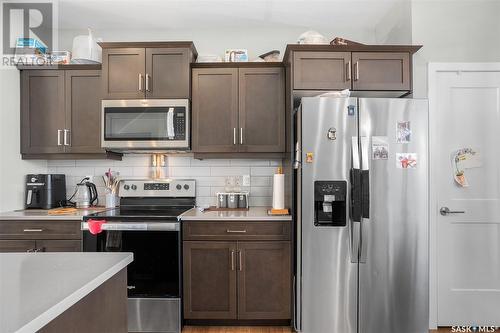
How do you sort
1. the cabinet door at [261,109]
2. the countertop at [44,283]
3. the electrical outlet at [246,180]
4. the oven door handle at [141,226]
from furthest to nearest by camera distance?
the electrical outlet at [246,180] < the cabinet door at [261,109] < the oven door handle at [141,226] < the countertop at [44,283]

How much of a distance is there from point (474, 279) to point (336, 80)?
77.5 inches

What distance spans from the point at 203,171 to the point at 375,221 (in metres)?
1.68

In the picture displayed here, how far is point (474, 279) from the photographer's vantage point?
2.55 metres

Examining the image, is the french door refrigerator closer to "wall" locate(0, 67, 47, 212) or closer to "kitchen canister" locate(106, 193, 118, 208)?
"kitchen canister" locate(106, 193, 118, 208)

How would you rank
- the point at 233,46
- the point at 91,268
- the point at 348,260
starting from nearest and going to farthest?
the point at 91,268
the point at 348,260
the point at 233,46

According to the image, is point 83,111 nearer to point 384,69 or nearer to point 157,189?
point 157,189

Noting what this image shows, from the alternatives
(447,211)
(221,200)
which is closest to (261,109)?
(221,200)

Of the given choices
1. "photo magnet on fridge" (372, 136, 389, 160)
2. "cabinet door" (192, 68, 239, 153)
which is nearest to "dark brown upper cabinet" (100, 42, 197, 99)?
"cabinet door" (192, 68, 239, 153)

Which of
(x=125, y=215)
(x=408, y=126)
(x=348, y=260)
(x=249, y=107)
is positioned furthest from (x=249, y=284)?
(x=408, y=126)

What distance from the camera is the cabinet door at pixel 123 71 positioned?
108 inches

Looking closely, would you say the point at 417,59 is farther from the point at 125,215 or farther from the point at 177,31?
the point at 125,215

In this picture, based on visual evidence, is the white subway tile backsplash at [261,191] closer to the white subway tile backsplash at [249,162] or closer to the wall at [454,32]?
the white subway tile backsplash at [249,162]

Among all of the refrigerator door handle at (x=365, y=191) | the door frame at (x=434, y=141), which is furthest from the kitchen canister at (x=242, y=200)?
the door frame at (x=434, y=141)

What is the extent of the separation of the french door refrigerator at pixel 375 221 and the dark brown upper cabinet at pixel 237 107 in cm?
69
